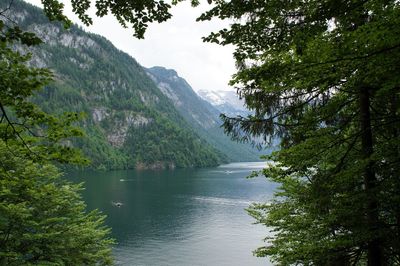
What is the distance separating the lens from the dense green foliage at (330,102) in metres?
6.26

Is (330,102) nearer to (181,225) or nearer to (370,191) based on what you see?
(370,191)

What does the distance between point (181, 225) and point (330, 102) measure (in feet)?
227

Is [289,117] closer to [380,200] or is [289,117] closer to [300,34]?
[380,200]

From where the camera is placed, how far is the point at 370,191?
31.4 feet

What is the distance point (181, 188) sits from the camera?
130625mm

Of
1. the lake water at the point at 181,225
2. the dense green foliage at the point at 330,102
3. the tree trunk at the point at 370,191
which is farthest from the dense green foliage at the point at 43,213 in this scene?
the lake water at the point at 181,225

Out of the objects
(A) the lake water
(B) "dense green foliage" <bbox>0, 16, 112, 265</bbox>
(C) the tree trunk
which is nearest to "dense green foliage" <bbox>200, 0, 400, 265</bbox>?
(C) the tree trunk

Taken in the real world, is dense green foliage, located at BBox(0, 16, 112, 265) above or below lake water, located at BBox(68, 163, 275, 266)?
above

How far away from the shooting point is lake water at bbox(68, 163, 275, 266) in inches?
2215

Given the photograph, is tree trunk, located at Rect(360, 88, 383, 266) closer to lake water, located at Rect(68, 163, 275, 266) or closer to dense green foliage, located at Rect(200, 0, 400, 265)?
dense green foliage, located at Rect(200, 0, 400, 265)

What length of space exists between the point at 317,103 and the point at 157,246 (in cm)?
5436

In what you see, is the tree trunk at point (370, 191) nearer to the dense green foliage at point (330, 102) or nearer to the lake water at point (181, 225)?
the dense green foliage at point (330, 102)

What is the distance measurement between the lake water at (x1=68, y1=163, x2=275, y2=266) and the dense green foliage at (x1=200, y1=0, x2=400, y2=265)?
44517 millimetres

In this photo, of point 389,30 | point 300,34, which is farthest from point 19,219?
point 389,30
